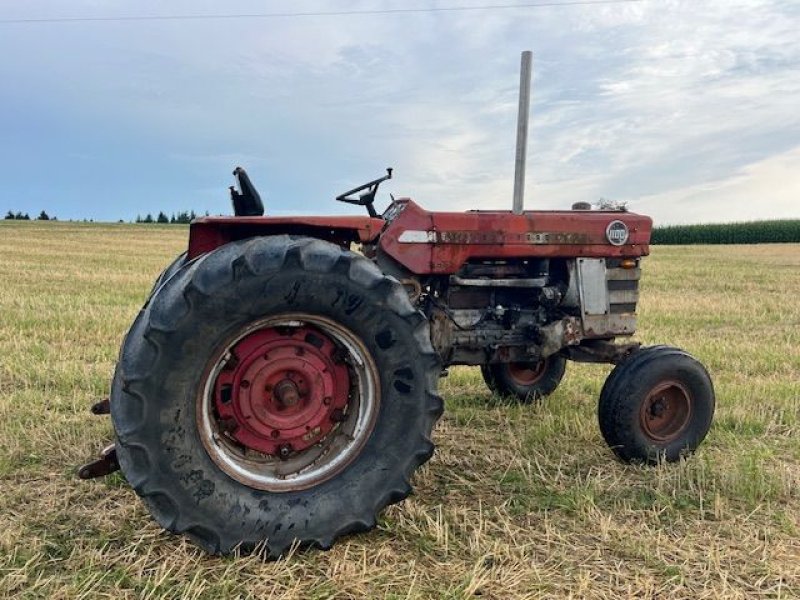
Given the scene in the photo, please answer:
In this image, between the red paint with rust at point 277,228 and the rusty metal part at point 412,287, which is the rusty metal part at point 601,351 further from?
the red paint with rust at point 277,228

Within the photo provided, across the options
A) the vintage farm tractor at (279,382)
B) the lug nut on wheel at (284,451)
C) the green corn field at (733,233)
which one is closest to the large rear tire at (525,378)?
the vintage farm tractor at (279,382)

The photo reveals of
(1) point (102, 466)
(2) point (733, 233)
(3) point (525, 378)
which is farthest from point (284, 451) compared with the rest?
(2) point (733, 233)

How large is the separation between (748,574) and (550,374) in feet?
8.67

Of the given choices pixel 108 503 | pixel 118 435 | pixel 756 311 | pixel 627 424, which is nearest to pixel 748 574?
pixel 627 424

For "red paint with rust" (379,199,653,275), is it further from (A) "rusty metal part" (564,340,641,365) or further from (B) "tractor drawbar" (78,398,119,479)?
(B) "tractor drawbar" (78,398,119,479)

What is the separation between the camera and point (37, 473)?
148 inches

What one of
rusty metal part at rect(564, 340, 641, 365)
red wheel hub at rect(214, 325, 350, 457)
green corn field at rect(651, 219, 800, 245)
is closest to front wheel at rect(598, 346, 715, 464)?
rusty metal part at rect(564, 340, 641, 365)

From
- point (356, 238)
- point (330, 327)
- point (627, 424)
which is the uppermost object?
point (356, 238)

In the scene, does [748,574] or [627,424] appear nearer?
[748,574]

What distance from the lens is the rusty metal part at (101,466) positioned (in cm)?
319

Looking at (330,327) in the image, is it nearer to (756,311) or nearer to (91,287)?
(756,311)

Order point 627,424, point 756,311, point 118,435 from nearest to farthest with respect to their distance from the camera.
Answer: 1. point 118,435
2. point 627,424
3. point 756,311

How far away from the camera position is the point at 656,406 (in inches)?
162

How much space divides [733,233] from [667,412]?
49.1 meters
